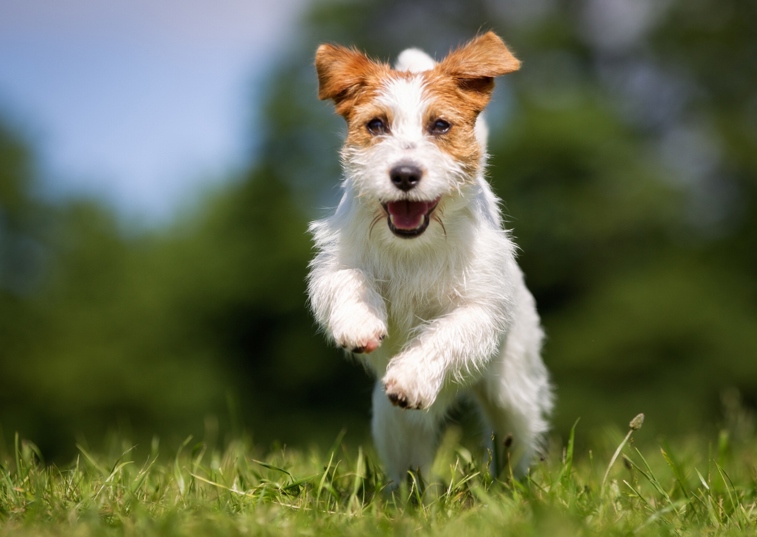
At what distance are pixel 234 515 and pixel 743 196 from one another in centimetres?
2728

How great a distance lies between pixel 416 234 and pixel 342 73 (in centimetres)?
107

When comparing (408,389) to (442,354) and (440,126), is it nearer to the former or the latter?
(442,354)

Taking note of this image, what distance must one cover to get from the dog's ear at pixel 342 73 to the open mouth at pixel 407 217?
734mm

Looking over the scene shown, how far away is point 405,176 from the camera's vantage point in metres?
4.23

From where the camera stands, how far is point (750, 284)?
2808 centimetres

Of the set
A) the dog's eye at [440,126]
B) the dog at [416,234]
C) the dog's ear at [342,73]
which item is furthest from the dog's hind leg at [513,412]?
the dog's ear at [342,73]

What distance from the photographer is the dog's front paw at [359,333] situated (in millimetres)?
4141

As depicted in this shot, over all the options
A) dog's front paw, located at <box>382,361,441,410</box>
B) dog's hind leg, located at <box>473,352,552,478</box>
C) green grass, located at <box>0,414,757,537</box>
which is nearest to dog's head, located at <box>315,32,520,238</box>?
dog's front paw, located at <box>382,361,441,410</box>

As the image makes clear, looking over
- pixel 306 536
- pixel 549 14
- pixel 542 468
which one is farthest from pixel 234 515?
pixel 549 14

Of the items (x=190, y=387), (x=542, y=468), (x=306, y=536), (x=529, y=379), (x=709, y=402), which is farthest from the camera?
(x=190, y=387)

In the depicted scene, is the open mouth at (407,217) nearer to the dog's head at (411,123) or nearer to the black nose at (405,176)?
the dog's head at (411,123)

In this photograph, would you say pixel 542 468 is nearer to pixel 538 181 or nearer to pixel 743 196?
pixel 538 181

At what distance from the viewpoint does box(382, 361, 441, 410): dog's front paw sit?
4074mm

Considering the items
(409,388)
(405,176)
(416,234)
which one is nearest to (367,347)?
(409,388)
